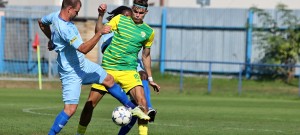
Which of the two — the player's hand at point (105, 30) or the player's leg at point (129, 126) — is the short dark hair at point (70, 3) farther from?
the player's leg at point (129, 126)

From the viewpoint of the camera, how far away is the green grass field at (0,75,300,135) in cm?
1593

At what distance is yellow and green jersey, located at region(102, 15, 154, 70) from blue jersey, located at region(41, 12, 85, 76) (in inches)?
25.7

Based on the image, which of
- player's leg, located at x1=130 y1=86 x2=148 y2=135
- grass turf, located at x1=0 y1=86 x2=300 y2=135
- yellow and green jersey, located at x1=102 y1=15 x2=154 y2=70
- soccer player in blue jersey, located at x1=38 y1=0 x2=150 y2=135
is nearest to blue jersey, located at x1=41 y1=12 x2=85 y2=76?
soccer player in blue jersey, located at x1=38 y1=0 x2=150 y2=135

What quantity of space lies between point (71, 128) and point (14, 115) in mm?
3310

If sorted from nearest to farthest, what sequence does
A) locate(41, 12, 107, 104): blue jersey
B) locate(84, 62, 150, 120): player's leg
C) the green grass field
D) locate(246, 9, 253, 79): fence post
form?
locate(41, 12, 107, 104): blue jersey
locate(84, 62, 150, 120): player's leg
the green grass field
locate(246, 9, 253, 79): fence post

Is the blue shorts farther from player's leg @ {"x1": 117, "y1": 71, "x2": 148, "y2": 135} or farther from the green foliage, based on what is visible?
the green foliage

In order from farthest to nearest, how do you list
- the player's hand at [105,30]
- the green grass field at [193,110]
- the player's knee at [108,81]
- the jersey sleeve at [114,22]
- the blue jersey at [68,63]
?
the green grass field at [193,110] → the jersey sleeve at [114,22] → the player's knee at [108,81] → the blue jersey at [68,63] → the player's hand at [105,30]

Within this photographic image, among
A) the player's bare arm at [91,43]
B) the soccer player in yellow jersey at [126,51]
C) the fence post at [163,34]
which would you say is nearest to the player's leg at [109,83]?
the soccer player in yellow jersey at [126,51]

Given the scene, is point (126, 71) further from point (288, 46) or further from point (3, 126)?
point (288, 46)

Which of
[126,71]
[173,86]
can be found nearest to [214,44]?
[173,86]

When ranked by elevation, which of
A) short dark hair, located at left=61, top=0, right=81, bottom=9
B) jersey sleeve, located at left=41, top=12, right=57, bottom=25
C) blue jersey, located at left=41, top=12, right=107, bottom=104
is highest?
short dark hair, located at left=61, top=0, right=81, bottom=9

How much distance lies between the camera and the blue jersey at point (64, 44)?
1214cm

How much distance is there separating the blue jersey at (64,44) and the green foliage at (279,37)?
73.8 feet

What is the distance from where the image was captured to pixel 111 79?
12977 millimetres
